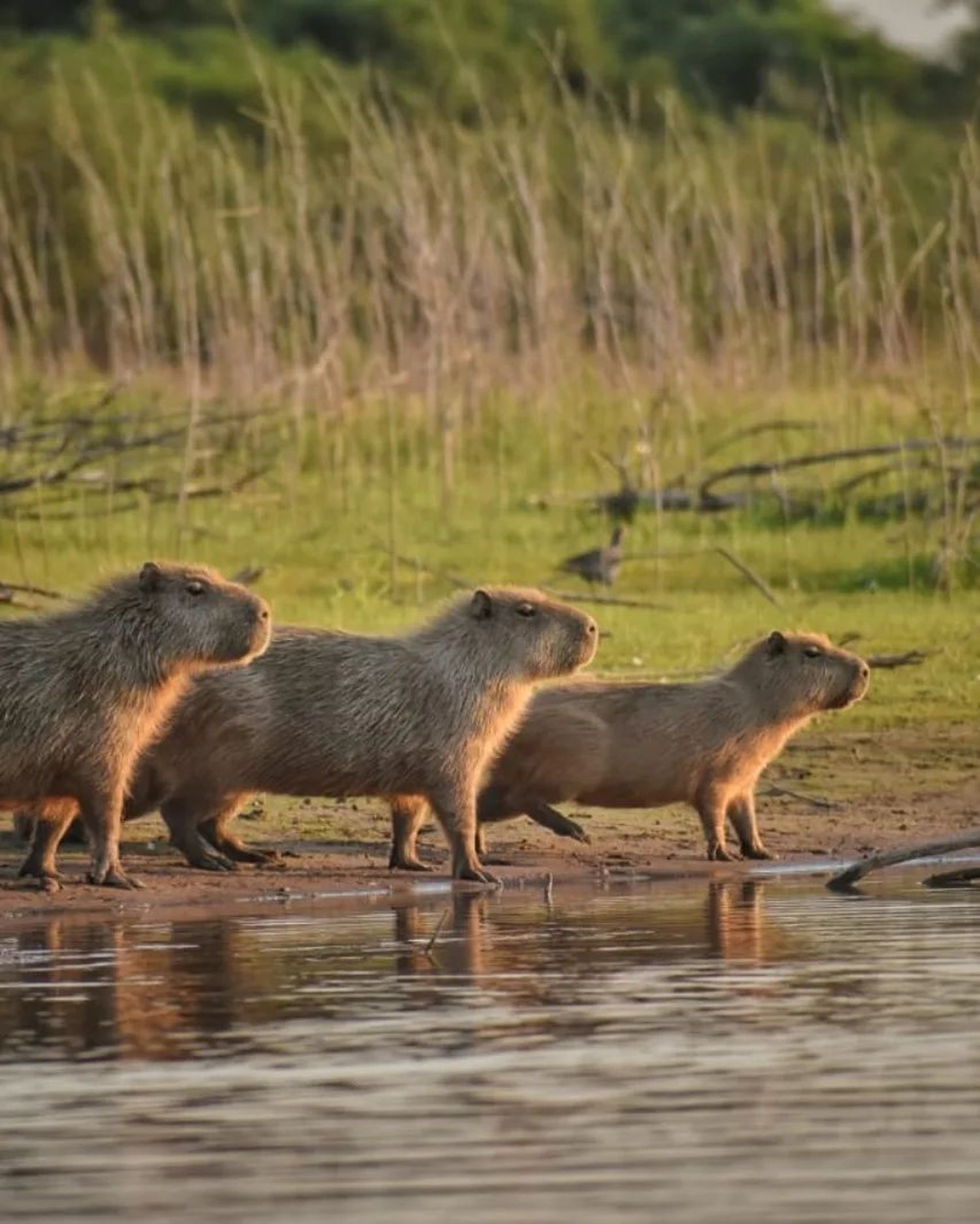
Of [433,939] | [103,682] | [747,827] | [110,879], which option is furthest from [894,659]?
[433,939]

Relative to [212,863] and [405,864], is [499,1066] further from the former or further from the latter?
[405,864]

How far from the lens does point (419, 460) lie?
17.9 metres

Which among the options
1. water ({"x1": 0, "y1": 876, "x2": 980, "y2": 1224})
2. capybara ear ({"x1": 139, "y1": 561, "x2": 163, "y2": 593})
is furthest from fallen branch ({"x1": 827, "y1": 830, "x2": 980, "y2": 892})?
capybara ear ({"x1": 139, "y1": 561, "x2": 163, "y2": 593})

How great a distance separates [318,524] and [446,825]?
21.8 feet

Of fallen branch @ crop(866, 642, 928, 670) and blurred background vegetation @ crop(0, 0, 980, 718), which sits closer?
fallen branch @ crop(866, 642, 928, 670)

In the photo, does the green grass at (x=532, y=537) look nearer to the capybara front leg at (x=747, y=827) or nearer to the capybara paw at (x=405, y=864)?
the capybara front leg at (x=747, y=827)

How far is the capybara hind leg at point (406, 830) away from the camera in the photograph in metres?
10.0

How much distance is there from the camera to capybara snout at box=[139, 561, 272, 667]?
31.2ft

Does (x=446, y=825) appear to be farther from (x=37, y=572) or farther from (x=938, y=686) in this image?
(x=37, y=572)

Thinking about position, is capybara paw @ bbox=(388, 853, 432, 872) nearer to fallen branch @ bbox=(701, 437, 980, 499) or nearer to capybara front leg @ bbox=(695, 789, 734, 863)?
capybara front leg @ bbox=(695, 789, 734, 863)

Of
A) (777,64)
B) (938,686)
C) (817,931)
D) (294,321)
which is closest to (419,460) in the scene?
(294,321)

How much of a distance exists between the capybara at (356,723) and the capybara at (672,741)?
1.11 feet

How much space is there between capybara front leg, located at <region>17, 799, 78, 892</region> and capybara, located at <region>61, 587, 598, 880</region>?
432 mm

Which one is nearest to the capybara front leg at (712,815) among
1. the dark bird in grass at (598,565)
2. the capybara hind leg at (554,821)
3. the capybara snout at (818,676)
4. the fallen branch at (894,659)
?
the capybara hind leg at (554,821)
